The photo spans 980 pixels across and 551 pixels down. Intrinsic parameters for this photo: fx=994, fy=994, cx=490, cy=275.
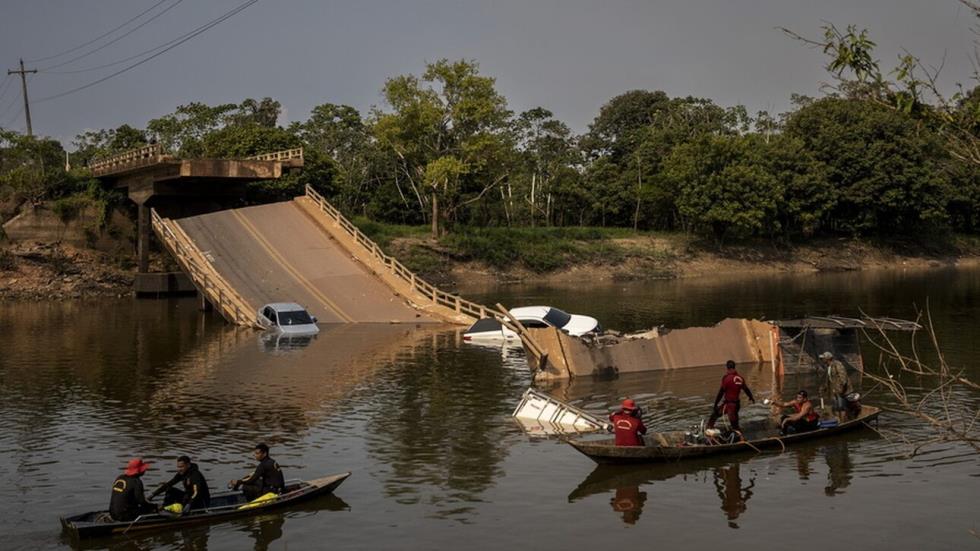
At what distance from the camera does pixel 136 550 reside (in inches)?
720

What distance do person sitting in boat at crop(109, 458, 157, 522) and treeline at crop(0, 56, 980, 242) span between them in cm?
5713

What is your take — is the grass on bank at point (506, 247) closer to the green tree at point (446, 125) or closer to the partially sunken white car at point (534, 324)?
the green tree at point (446, 125)

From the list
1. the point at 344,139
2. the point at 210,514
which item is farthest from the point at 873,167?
the point at 210,514

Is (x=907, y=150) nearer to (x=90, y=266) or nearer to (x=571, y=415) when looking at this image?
(x=90, y=266)

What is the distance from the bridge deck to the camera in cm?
5212

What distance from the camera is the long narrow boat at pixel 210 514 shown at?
60.4ft

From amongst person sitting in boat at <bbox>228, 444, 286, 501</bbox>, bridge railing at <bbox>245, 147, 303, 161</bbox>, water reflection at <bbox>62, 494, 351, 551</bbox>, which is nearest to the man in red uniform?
water reflection at <bbox>62, 494, 351, 551</bbox>

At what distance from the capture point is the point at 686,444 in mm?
23938

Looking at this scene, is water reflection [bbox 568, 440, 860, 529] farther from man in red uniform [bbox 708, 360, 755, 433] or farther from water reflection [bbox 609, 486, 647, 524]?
man in red uniform [bbox 708, 360, 755, 433]

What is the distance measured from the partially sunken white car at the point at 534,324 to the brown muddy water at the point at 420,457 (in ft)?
3.92

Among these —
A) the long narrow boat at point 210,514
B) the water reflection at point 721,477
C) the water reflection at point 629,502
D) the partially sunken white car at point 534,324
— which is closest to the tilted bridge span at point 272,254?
the partially sunken white car at point 534,324

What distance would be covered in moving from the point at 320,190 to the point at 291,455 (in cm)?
6213

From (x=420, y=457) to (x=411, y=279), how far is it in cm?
3153

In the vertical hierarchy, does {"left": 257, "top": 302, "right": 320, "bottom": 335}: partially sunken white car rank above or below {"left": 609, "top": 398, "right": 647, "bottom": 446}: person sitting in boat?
above
